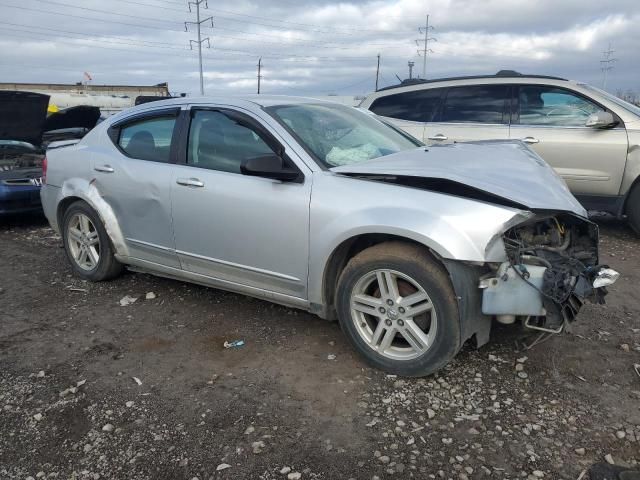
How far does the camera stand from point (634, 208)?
6.22 meters

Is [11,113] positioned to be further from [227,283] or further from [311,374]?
[311,374]

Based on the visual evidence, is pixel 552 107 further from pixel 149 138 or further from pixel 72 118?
pixel 72 118

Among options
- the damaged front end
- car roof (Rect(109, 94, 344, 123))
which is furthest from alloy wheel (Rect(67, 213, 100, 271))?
the damaged front end

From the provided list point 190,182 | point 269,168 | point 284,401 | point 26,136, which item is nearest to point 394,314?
point 284,401

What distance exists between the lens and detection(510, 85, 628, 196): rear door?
247 inches

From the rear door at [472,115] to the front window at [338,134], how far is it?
106 inches

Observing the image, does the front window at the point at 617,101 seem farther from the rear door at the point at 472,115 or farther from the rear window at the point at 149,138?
the rear window at the point at 149,138

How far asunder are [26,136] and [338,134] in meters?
6.78

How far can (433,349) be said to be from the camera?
309 cm

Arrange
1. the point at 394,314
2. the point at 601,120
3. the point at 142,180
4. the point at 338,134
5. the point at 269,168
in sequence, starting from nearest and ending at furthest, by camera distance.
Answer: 1. the point at 394,314
2. the point at 269,168
3. the point at 338,134
4. the point at 142,180
5. the point at 601,120

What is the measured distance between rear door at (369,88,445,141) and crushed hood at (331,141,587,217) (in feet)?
11.3

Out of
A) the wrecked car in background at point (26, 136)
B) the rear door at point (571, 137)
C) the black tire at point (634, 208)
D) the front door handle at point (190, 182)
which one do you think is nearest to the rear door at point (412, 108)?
the rear door at point (571, 137)

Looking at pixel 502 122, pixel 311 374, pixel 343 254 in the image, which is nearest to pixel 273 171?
pixel 343 254

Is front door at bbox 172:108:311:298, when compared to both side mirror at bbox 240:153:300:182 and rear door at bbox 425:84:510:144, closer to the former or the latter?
side mirror at bbox 240:153:300:182
